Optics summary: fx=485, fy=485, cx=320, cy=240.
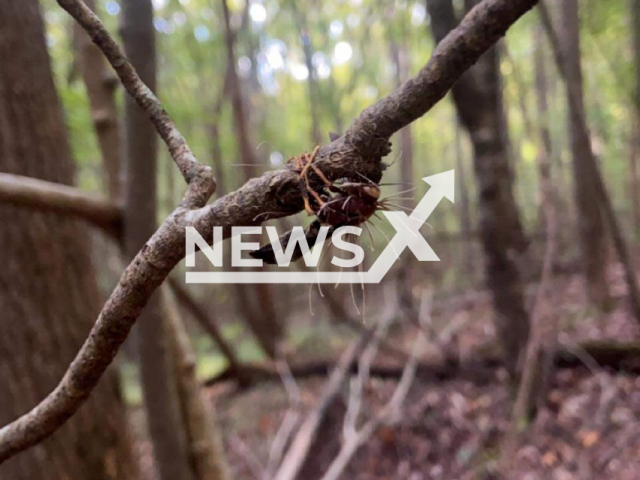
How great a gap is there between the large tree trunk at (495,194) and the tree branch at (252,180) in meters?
2.18

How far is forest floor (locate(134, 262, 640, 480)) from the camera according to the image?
253cm

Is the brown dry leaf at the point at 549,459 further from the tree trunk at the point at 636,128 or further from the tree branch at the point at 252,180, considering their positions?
the tree trunk at the point at 636,128

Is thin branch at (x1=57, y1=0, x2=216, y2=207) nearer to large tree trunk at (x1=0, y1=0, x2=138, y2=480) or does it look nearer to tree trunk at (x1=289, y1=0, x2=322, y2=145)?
large tree trunk at (x1=0, y1=0, x2=138, y2=480)

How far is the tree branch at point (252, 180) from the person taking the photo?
546 mm

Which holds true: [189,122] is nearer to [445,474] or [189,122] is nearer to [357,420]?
[357,420]

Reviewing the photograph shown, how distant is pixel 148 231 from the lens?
1.74 meters

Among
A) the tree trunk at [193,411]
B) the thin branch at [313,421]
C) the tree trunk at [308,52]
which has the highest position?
the tree trunk at [308,52]

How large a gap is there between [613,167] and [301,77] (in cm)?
776

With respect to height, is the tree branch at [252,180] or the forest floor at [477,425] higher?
the tree branch at [252,180]

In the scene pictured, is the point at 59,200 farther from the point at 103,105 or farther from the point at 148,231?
the point at 103,105

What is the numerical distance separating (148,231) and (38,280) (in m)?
0.40

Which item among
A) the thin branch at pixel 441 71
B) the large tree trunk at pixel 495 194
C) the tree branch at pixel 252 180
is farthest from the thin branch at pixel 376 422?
the thin branch at pixel 441 71

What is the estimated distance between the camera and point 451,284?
6590 millimetres

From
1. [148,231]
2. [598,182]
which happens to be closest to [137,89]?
[148,231]
